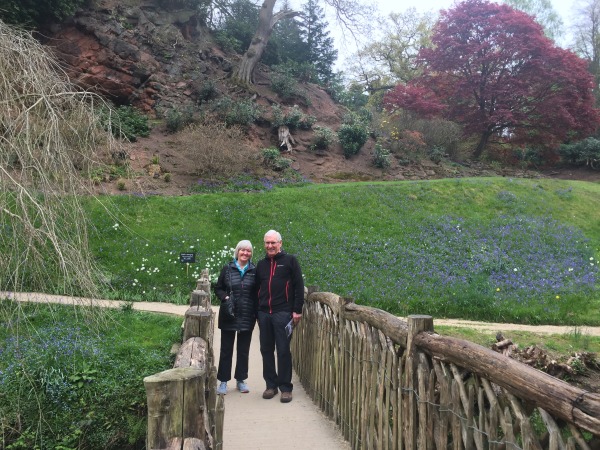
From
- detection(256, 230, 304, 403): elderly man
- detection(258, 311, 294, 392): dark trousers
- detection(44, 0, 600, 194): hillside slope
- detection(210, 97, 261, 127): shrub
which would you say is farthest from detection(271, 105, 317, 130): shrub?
detection(258, 311, 294, 392): dark trousers

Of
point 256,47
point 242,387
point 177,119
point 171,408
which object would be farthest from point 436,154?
point 171,408

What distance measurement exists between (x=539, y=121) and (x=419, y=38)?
15.0 meters

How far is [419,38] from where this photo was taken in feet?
125

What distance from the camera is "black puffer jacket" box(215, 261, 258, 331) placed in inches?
208

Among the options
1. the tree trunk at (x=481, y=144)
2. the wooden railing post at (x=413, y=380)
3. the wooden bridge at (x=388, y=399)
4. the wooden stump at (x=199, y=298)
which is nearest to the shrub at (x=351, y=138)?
the tree trunk at (x=481, y=144)

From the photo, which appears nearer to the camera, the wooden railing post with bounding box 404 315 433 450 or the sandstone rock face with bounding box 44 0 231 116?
the wooden railing post with bounding box 404 315 433 450

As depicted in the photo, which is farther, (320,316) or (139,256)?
(139,256)

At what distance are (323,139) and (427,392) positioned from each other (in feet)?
70.2

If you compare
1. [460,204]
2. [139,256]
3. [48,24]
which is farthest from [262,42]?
[139,256]

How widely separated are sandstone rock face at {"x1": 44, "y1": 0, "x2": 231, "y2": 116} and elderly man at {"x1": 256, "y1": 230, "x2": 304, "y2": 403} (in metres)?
16.9

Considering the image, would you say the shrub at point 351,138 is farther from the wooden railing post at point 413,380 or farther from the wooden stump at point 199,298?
the wooden railing post at point 413,380

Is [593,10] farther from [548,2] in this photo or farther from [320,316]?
[320,316]

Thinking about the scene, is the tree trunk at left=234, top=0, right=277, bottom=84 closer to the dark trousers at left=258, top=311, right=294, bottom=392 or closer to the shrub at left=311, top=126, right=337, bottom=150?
the shrub at left=311, top=126, right=337, bottom=150

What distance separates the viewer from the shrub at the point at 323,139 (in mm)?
23703
